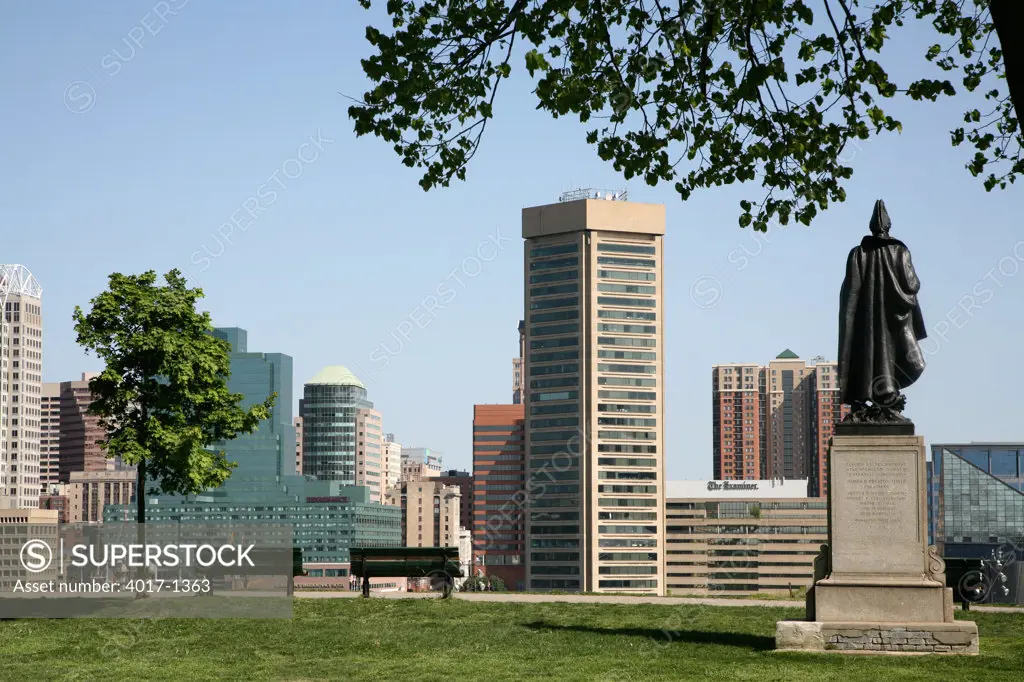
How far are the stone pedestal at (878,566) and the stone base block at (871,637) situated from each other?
0.01 m

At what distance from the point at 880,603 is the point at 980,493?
18077 cm

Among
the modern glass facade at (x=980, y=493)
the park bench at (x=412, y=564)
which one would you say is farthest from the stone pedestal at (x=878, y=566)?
the modern glass facade at (x=980, y=493)

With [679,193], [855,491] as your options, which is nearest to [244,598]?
[855,491]

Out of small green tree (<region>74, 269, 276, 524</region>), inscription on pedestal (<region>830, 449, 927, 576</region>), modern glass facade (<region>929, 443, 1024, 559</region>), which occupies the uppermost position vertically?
small green tree (<region>74, 269, 276, 524</region>)

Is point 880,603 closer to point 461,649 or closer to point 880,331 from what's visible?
point 880,331

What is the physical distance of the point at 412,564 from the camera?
80.0ft

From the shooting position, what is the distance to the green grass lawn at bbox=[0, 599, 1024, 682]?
591 inches

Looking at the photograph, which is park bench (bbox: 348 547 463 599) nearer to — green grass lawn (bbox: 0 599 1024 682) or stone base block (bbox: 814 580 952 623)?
green grass lawn (bbox: 0 599 1024 682)

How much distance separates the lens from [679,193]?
11469mm

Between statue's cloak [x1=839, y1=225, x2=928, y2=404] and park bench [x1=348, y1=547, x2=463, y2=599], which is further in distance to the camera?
park bench [x1=348, y1=547, x2=463, y2=599]

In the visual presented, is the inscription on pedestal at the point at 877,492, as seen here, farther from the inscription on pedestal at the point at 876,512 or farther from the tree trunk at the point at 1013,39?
the tree trunk at the point at 1013,39

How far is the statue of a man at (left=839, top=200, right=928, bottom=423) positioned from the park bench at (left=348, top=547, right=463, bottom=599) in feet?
29.7

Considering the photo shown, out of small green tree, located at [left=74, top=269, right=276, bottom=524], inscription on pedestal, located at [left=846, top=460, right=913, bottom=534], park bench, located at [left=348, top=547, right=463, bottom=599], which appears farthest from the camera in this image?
small green tree, located at [left=74, top=269, right=276, bottom=524]

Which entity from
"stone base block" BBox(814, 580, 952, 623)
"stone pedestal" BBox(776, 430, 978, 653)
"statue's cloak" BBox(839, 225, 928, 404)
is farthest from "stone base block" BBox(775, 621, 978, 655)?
"statue's cloak" BBox(839, 225, 928, 404)
